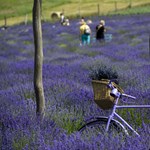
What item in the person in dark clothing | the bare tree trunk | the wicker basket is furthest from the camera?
the person in dark clothing

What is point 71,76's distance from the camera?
10141 mm

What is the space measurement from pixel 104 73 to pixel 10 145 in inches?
145

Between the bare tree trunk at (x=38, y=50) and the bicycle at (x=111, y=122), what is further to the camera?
the bare tree trunk at (x=38, y=50)

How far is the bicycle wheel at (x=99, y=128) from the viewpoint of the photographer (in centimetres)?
452

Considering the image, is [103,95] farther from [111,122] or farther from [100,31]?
[100,31]

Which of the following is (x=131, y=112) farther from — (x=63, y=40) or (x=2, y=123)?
(x=63, y=40)

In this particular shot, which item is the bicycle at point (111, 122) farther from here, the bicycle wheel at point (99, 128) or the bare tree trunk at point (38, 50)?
the bare tree trunk at point (38, 50)

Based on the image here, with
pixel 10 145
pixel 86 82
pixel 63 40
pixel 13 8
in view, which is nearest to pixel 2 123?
pixel 10 145

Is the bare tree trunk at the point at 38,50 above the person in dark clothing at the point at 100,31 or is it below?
above

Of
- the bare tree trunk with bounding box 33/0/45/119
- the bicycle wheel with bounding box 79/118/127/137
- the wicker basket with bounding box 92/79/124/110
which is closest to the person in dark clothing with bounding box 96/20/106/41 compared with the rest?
the bare tree trunk with bounding box 33/0/45/119

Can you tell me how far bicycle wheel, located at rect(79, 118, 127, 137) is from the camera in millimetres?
4520

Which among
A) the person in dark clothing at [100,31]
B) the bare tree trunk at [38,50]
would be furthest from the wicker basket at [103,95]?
the person in dark clothing at [100,31]

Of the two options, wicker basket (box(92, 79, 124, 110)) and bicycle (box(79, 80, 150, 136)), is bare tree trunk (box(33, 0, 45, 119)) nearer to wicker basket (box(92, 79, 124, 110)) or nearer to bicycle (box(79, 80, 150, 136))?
bicycle (box(79, 80, 150, 136))

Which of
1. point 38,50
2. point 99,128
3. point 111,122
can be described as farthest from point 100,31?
point 111,122
